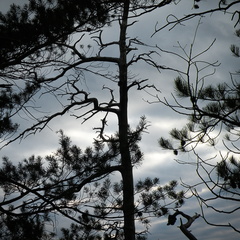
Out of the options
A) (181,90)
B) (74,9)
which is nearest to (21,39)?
(74,9)

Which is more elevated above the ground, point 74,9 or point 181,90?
point 74,9

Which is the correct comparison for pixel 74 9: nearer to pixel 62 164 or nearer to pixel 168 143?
pixel 168 143

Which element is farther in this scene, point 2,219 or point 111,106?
point 111,106

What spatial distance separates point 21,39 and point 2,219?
249 cm

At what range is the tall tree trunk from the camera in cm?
549

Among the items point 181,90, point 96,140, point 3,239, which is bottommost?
point 3,239

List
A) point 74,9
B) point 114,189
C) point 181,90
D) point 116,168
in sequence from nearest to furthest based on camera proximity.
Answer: point 181,90 < point 74,9 < point 116,168 < point 114,189

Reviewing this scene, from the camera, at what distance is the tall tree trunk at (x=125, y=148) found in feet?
18.0

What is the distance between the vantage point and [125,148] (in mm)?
6098

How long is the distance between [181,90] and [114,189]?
12.8 feet

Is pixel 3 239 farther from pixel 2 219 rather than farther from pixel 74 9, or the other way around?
pixel 74 9

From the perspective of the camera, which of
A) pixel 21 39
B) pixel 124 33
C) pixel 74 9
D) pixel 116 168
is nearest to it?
pixel 21 39

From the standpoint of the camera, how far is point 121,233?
250 inches

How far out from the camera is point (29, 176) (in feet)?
16.0
